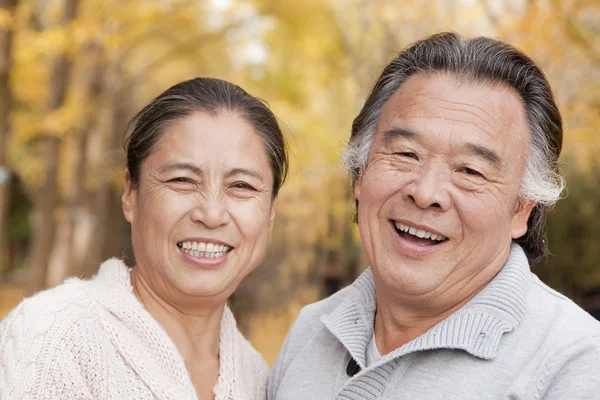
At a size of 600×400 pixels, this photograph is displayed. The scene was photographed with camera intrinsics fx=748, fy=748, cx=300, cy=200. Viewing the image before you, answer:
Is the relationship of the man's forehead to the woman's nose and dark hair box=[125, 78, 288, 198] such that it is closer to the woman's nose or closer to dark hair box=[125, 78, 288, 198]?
dark hair box=[125, 78, 288, 198]

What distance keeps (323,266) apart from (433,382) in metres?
11.6

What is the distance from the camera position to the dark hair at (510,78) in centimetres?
245

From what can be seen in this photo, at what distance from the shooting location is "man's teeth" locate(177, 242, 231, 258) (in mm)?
2678

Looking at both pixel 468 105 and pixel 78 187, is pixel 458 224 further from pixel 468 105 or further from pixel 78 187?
pixel 78 187

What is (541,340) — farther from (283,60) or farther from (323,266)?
(283,60)

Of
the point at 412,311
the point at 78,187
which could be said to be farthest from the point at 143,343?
the point at 78,187

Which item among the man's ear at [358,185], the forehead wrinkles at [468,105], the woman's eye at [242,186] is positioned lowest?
the woman's eye at [242,186]

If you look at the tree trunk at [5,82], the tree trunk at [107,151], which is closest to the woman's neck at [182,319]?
the tree trunk at [5,82]

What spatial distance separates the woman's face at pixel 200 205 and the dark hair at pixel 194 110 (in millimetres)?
31

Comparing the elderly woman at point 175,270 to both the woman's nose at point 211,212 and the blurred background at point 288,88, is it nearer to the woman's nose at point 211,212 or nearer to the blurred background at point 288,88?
the woman's nose at point 211,212

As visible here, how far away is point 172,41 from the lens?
41.8 feet

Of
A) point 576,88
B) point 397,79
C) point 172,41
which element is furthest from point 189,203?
point 172,41

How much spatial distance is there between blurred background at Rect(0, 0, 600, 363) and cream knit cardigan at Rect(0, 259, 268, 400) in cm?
456

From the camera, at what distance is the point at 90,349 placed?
2.38 meters
